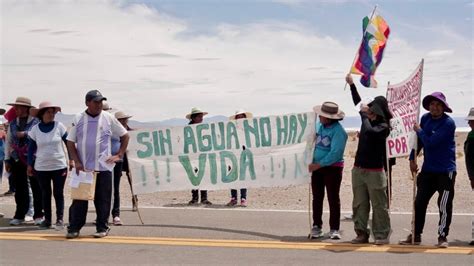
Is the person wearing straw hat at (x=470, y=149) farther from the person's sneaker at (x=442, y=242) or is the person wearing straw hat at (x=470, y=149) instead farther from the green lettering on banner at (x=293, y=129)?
the green lettering on banner at (x=293, y=129)

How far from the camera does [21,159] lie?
35.2 ft

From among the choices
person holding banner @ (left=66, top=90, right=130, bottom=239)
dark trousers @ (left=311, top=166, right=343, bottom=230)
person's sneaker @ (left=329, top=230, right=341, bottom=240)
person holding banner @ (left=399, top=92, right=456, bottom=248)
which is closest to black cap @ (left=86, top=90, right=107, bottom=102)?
person holding banner @ (left=66, top=90, right=130, bottom=239)

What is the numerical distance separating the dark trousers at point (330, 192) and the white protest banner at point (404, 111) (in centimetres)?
79

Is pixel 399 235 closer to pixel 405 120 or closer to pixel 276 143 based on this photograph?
pixel 405 120

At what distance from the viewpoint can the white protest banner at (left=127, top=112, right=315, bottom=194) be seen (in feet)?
34.2

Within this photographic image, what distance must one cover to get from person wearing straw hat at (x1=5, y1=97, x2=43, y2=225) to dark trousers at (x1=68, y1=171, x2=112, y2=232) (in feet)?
4.08

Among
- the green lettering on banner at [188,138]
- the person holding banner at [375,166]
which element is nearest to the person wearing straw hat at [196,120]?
the green lettering on banner at [188,138]

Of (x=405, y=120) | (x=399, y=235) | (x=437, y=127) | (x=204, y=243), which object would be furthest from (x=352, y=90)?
(x=204, y=243)

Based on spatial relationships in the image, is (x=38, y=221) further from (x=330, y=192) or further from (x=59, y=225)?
(x=330, y=192)

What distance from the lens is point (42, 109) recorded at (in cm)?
995

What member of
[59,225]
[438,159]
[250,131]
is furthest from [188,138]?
[438,159]

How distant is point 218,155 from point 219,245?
222 cm

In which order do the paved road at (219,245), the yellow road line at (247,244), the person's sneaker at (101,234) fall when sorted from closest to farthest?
the paved road at (219,245), the yellow road line at (247,244), the person's sneaker at (101,234)

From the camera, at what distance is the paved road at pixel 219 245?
26.0 ft
